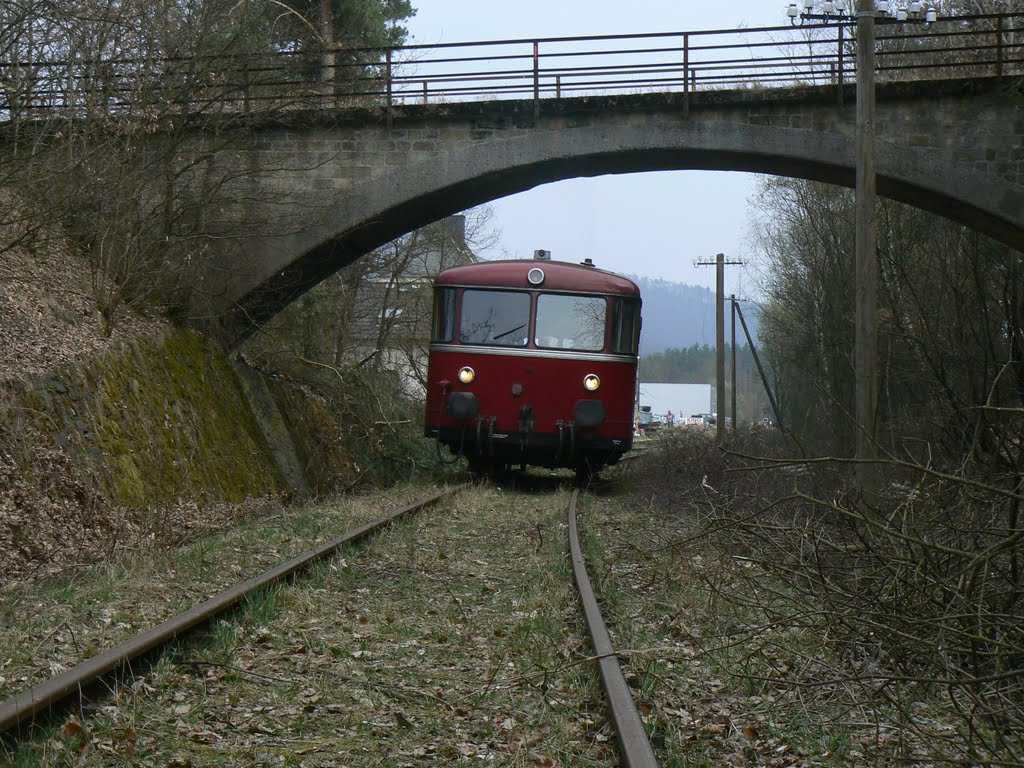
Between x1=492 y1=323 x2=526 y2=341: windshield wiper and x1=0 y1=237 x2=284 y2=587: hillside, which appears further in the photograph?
x1=492 y1=323 x2=526 y2=341: windshield wiper

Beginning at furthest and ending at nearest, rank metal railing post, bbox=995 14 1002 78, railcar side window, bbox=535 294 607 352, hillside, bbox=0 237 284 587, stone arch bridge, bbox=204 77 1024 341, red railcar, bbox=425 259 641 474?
stone arch bridge, bbox=204 77 1024 341, railcar side window, bbox=535 294 607 352, red railcar, bbox=425 259 641 474, metal railing post, bbox=995 14 1002 78, hillside, bbox=0 237 284 587

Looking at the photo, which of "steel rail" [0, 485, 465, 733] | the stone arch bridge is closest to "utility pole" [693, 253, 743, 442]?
the stone arch bridge

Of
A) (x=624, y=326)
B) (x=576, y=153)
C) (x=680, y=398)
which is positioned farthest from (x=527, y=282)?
(x=680, y=398)

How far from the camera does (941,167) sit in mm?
15805

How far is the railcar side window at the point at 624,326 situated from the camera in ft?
50.9

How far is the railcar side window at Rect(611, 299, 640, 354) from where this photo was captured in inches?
611

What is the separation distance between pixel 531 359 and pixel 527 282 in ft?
3.54

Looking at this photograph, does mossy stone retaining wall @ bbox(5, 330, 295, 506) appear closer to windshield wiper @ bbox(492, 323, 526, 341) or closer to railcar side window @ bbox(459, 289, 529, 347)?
railcar side window @ bbox(459, 289, 529, 347)

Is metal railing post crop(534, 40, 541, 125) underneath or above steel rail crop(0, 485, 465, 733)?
above

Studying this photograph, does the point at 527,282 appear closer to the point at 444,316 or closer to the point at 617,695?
the point at 444,316

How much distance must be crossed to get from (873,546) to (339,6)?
23381mm

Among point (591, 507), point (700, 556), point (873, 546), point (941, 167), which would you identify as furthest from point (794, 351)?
point (873, 546)

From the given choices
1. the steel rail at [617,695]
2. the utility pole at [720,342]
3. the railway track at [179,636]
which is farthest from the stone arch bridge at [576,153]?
the utility pole at [720,342]

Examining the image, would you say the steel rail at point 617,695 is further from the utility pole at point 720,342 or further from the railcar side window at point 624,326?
the utility pole at point 720,342
